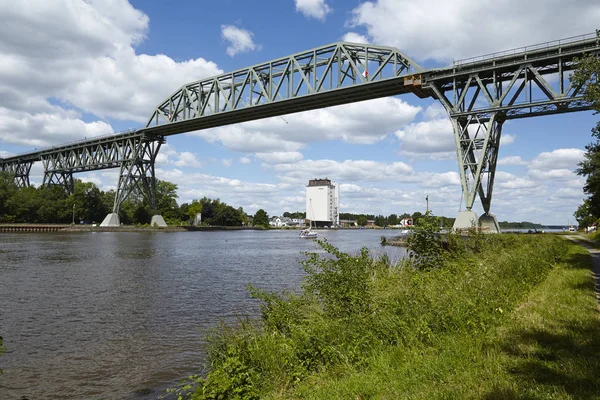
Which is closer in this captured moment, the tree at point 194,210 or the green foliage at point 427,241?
the green foliage at point 427,241

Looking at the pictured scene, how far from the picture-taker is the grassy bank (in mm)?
6008

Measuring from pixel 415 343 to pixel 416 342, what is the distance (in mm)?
66

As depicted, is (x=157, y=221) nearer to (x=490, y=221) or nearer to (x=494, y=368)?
(x=490, y=221)

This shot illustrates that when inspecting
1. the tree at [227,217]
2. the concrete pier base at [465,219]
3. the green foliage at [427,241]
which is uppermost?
the tree at [227,217]

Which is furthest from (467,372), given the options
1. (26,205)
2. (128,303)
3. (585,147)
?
(26,205)

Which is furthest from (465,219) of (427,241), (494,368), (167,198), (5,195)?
(167,198)

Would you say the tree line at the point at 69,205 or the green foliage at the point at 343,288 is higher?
the tree line at the point at 69,205

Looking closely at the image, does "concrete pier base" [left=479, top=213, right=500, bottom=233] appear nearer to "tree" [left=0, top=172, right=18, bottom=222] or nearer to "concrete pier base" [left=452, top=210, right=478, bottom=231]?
"concrete pier base" [left=452, top=210, right=478, bottom=231]

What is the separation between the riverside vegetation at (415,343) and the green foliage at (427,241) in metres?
3.41

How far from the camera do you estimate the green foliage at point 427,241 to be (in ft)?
53.3

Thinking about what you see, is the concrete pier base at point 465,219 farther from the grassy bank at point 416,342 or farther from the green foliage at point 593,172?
the grassy bank at point 416,342

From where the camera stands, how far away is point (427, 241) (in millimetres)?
16672

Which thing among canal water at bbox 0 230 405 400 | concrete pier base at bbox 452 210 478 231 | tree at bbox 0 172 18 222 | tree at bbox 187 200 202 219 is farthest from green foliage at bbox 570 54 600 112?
tree at bbox 187 200 202 219

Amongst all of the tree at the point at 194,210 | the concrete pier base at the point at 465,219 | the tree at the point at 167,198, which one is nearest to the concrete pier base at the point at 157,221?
the tree at the point at 167,198
